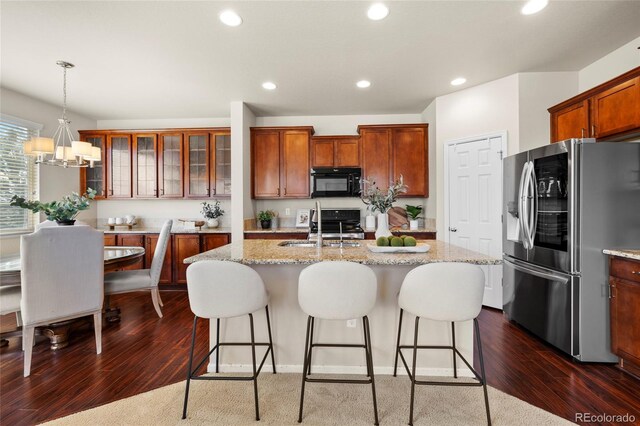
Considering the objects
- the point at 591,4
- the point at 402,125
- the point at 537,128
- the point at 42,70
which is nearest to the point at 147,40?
the point at 42,70

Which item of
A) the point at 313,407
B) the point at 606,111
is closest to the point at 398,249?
the point at 313,407

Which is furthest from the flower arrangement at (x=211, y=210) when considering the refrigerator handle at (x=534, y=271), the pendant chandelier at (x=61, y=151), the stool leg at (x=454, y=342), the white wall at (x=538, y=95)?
the white wall at (x=538, y=95)

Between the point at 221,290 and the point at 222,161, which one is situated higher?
the point at 222,161

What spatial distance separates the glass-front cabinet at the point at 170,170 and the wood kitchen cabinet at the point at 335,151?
2.12 m

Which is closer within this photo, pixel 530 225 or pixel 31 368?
pixel 31 368

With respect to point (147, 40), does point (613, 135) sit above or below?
below

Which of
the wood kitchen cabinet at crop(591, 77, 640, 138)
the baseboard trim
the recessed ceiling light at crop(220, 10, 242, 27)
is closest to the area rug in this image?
the baseboard trim

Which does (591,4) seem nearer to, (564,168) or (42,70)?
(564,168)

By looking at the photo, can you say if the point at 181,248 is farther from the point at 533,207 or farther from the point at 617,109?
the point at 617,109

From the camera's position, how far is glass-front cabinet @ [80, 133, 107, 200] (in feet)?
15.2

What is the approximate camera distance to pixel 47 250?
219 centimetres

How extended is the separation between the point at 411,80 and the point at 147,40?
2.73 meters

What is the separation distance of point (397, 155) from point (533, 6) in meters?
2.35

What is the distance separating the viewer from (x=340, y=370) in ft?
7.09
